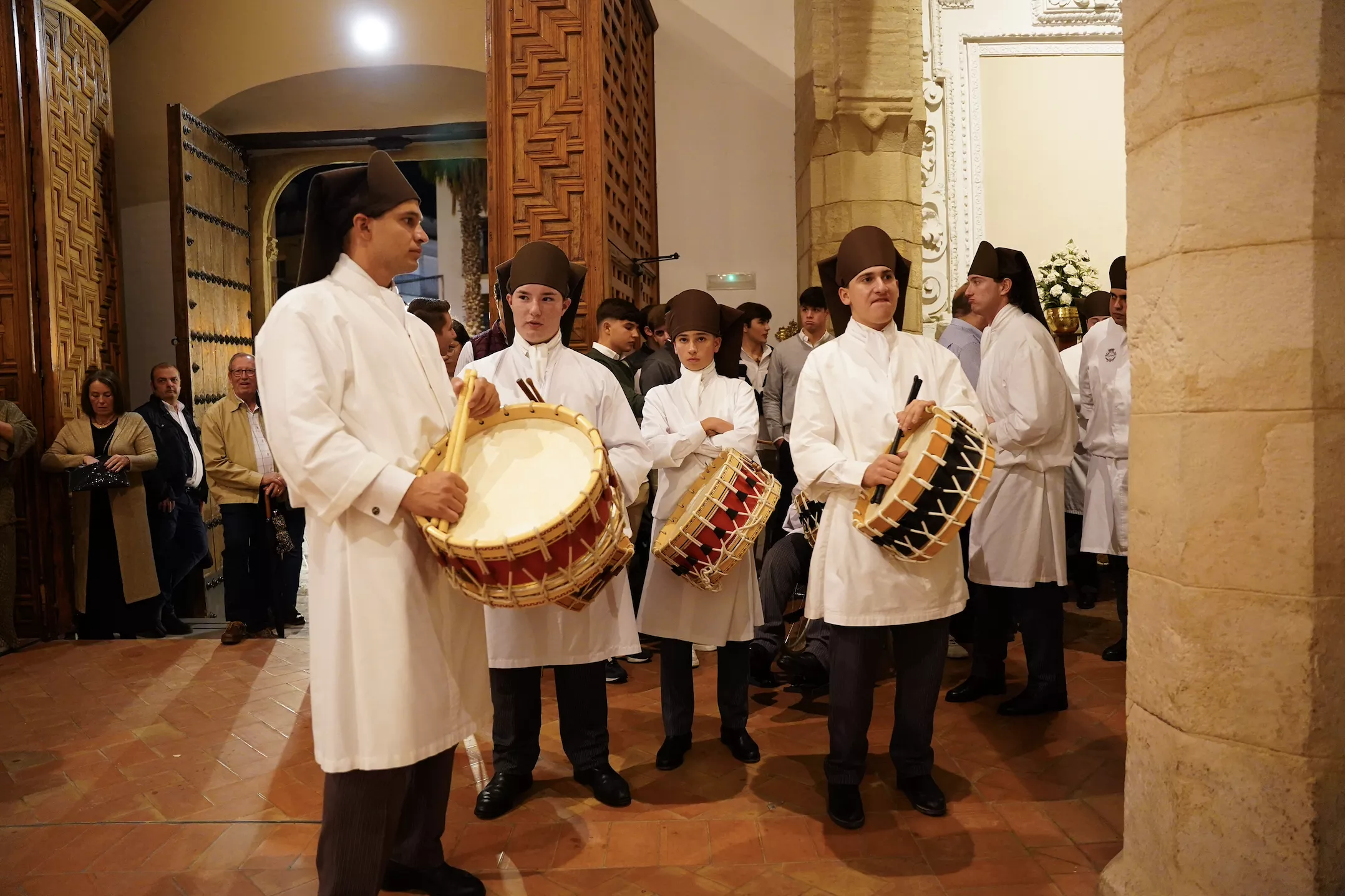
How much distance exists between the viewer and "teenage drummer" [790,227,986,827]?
3158 millimetres

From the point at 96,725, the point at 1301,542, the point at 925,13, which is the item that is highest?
the point at 925,13

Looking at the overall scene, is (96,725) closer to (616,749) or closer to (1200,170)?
(616,749)

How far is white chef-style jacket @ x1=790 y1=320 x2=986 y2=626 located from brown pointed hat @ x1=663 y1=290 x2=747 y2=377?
2.46 feet

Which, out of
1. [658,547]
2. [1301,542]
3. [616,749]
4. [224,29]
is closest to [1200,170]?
[1301,542]

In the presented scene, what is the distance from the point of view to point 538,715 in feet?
11.3

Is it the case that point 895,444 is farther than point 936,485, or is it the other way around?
point 895,444

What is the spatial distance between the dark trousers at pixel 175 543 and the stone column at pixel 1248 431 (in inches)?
244

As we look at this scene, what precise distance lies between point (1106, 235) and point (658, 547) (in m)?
6.77

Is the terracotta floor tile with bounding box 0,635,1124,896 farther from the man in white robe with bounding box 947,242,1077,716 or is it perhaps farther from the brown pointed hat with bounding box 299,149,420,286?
the brown pointed hat with bounding box 299,149,420,286

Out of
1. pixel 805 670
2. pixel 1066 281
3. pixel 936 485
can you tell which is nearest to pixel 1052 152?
pixel 1066 281

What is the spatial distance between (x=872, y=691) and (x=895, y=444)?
2.83ft

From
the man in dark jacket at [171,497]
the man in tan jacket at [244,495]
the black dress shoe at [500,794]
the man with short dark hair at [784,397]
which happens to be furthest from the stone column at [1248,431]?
the man in dark jacket at [171,497]

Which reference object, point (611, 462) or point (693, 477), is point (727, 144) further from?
point (611, 462)

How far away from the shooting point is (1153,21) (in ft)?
7.63
